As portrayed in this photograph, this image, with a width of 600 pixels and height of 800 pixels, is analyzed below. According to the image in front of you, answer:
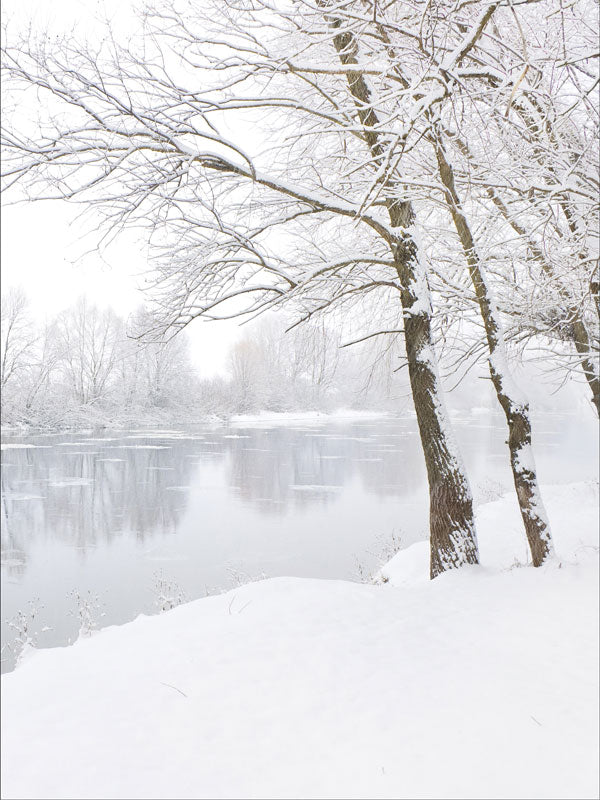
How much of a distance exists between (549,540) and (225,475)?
49.7 feet

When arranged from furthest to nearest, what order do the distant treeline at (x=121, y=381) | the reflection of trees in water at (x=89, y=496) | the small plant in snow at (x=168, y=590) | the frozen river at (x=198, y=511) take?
1. the distant treeline at (x=121, y=381)
2. the reflection of trees in water at (x=89, y=496)
3. the frozen river at (x=198, y=511)
4. the small plant in snow at (x=168, y=590)

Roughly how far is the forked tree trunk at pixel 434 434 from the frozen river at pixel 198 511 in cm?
382

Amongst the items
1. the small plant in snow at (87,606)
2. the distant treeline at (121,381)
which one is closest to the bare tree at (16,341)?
the distant treeline at (121,381)

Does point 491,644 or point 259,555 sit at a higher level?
point 491,644

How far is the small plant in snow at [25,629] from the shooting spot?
693 cm

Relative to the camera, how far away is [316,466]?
22375mm

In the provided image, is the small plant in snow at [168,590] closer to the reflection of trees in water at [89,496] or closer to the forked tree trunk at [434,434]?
the reflection of trees in water at [89,496]

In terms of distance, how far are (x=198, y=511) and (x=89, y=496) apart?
395cm

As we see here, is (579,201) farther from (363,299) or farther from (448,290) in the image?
(363,299)

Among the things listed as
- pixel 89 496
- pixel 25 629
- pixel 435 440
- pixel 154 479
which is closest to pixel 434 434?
pixel 435 440

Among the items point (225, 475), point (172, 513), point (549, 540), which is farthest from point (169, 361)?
point (549, 540)

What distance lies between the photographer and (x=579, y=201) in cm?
419

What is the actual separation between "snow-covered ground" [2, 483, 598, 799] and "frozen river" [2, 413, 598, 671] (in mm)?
4089

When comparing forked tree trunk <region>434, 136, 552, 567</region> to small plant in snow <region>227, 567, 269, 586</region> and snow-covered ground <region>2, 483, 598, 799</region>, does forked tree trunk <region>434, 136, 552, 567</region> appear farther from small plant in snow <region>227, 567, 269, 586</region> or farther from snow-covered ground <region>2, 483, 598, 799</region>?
small plant in snow <region>227, 567, 269, 586</region>
